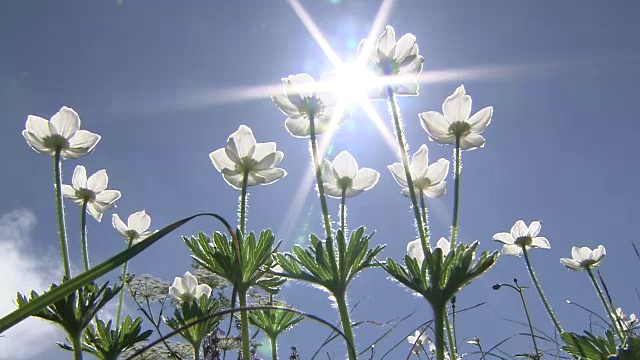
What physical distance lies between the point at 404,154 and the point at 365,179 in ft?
2.06

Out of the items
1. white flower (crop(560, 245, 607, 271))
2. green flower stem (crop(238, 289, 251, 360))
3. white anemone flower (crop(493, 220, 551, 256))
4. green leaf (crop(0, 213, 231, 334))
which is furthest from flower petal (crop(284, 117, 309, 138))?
white flower (crop(560, 245, 607, 271))

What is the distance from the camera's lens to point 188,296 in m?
3.43

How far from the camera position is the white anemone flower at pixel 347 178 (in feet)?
10.1

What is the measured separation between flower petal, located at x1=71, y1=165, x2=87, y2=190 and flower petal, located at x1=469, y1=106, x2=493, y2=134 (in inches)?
90.8

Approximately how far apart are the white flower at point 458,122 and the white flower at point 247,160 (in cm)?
80

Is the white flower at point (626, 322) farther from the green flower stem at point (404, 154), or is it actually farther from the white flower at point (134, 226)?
the white flower at point (134, 226)

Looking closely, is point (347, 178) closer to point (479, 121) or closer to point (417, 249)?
point (417, 249)

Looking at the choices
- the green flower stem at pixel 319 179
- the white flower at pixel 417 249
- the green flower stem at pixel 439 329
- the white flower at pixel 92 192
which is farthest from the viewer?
the white flower at pixel 92 192

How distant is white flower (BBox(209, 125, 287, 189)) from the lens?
293 centimetres

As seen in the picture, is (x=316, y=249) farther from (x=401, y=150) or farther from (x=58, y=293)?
(x=58, y=293)

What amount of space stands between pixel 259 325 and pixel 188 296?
2.40ft

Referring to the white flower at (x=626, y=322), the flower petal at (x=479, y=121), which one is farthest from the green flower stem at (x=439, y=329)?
the white flower at (x=626, y=322)

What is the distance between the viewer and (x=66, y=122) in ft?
11.2

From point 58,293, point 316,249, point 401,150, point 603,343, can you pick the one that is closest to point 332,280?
point 316,249
